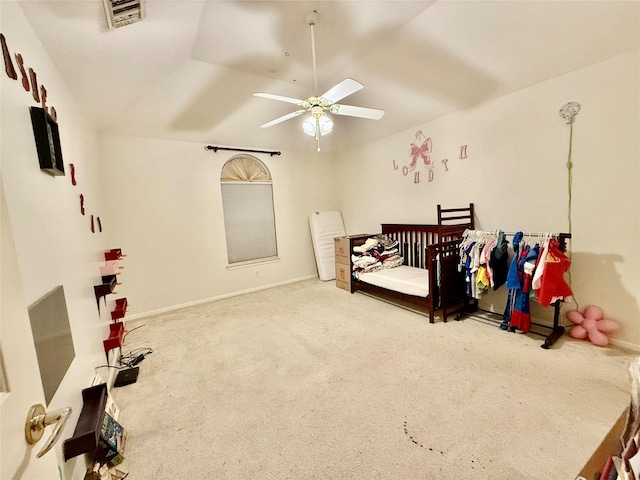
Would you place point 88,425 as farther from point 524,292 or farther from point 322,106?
point 524,292

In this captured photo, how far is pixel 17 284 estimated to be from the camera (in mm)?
597

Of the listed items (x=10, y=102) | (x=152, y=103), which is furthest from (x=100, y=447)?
(x=152, y=103)

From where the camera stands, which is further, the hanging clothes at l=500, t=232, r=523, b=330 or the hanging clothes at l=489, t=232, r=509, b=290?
the hanging clothes at l=489, t=232, r=509, b=290

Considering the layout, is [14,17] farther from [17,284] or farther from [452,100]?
[452,100]

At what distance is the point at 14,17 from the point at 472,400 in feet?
10.5

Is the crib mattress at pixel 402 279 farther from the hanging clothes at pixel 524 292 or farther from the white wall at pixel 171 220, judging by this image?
the white wall at pixel 171 220

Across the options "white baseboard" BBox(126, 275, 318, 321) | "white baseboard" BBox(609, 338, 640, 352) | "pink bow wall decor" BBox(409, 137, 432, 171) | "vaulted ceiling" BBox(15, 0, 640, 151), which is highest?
"vaulted ceiling" BBox(15, 0, 640, 151)

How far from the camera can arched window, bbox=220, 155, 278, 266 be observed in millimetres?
4270

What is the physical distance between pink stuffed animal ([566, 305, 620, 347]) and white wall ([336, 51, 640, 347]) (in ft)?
0.31

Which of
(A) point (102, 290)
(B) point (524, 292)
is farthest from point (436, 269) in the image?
(A) point (102, 290)

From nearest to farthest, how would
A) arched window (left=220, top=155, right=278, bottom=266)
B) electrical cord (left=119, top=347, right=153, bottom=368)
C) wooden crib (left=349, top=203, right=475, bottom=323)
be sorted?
electrical cord (left=119, top=347, right=153, bottom=368), wooden crib (left=349, top=203, right=475, bottom=323), arched window (left=220, top=155, right=278, bottom=266)

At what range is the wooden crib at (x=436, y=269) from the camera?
2955 mm

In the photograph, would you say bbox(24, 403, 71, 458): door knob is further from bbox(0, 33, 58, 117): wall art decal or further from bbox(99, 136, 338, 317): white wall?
bbox(99, 136, 338, 317): white wall

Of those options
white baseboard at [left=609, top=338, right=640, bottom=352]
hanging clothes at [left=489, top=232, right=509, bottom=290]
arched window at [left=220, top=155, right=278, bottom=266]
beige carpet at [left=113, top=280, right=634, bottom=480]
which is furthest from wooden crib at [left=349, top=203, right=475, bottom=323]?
arched window at [left=220, top=155, right=278, bottom=266]
